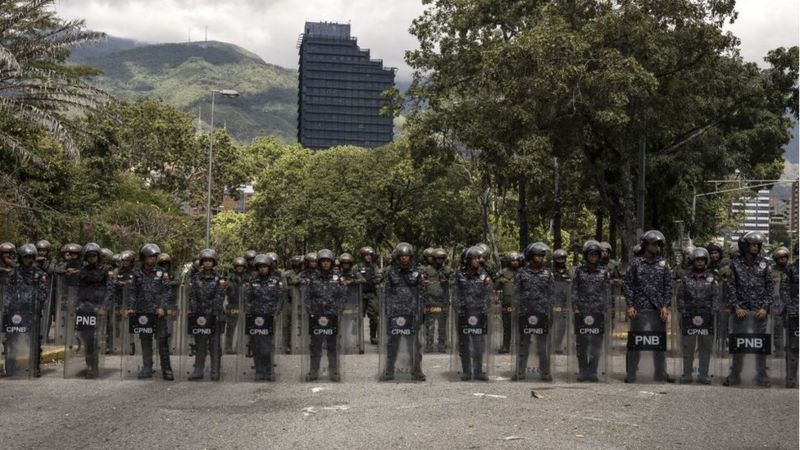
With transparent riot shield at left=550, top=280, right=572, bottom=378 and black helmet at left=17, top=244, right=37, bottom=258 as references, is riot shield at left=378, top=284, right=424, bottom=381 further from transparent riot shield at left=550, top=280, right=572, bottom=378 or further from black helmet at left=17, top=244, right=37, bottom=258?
black helmet at left=17, top=244, right=37, bottom=258

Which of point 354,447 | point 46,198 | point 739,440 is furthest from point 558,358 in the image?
point 46,198

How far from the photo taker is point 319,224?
49406 millimetres

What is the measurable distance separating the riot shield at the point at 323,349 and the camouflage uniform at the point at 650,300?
155 inches

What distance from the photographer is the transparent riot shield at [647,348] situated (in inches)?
501

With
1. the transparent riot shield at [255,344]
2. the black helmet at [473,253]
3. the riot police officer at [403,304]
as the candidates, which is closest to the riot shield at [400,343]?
the riot police officer at [403,304]

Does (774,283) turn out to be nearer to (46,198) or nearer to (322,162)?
(46,198)

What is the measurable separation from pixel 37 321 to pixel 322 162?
41101 mm

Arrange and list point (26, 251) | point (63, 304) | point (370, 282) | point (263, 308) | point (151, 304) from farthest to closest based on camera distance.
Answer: point (370, 282) → point (63, 304) → point (26, 251) → point (151, 304) → point (263, 308)

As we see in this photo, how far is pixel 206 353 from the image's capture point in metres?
13.3

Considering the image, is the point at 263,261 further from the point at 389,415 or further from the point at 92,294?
the point at 389,415

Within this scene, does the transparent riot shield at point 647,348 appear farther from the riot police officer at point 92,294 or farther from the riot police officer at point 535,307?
the riot police officer at point 92,294

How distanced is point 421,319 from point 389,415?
3.34 meters

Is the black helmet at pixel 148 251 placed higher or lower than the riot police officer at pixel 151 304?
higher

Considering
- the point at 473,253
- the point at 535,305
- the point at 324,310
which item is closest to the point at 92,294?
the point at 324,310
